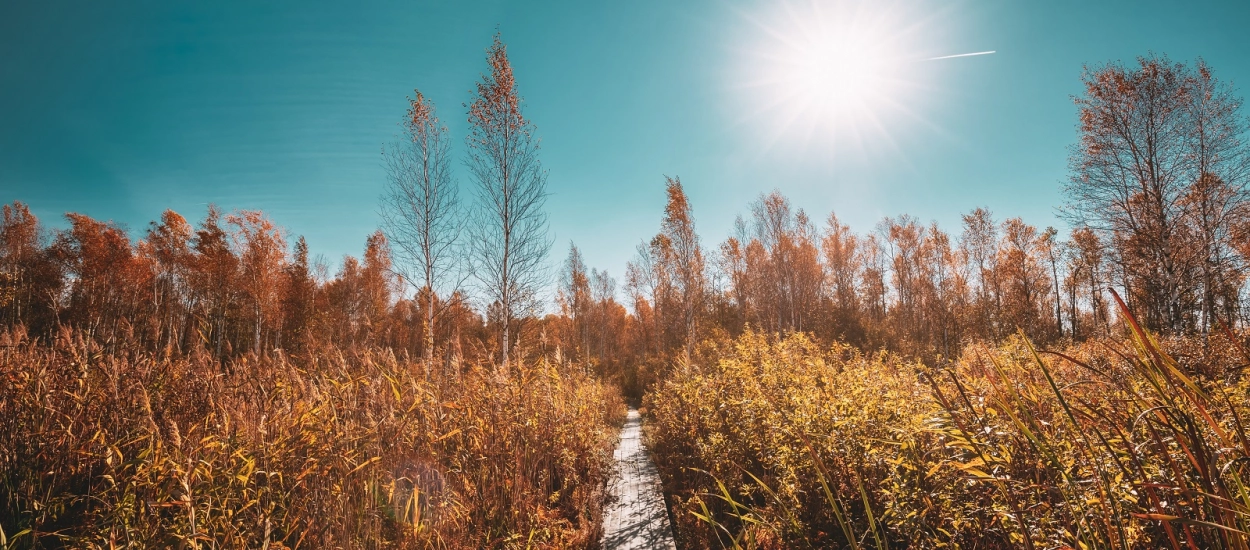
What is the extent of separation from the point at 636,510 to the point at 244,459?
3631mm

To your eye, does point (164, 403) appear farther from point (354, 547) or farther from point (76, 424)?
point (354, 547)

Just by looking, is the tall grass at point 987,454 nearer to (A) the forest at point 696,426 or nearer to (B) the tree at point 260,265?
(A) the forest at point 696,426

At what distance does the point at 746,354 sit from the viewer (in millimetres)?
6039

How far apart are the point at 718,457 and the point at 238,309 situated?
84.1 ft

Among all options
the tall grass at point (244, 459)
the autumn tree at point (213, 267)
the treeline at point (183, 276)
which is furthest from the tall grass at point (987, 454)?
the autumn tree at point (213, 267)

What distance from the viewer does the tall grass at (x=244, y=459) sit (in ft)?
6.91

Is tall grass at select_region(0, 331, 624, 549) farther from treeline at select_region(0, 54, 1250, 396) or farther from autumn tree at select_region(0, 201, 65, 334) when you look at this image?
autumn tree at select_region(0, 201, 65, 334)

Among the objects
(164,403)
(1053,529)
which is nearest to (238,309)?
(164,403)

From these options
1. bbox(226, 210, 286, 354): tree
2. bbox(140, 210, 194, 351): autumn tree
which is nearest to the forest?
bbox(226, 210, 286, 354): tree

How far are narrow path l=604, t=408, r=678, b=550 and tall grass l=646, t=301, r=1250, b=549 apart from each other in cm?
24

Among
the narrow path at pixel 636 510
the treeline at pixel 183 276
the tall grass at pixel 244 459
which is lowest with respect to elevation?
the narrow path at pixel 636 510

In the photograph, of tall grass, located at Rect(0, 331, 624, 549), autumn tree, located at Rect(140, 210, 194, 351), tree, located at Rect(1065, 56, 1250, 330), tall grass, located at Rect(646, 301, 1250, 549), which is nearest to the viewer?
tall grass, located at Rect(646, 301, 1250, 549)

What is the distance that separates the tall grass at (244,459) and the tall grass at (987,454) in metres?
1.82

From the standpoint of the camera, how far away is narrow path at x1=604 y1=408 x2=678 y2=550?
157 inches
